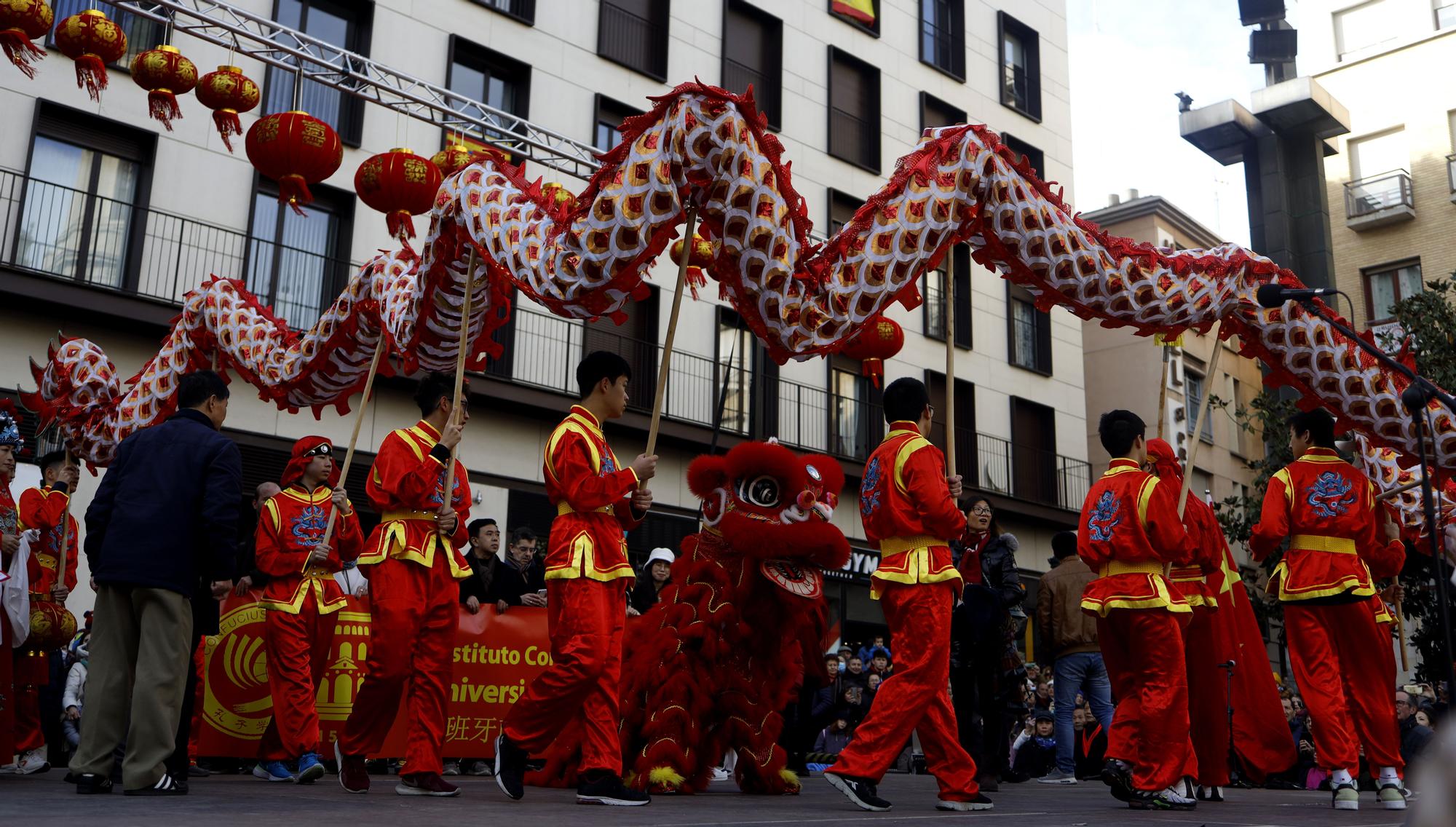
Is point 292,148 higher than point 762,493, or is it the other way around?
point 292,148

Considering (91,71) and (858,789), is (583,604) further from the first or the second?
(91,71)

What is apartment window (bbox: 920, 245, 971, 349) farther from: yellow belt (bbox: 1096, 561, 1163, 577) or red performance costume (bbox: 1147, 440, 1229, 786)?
yellow belt (bbox: 1096, 561, 1163, 577)

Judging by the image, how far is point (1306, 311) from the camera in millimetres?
7062

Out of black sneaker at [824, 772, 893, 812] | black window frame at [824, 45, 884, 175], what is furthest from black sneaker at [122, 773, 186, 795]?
black window frame at [824, 45, 884, 175]

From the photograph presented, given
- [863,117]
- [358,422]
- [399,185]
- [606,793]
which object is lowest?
[606,793]

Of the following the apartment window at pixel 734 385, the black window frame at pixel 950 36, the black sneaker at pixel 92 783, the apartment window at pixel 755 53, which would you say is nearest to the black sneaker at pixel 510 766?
the black sneaker at pixel 92 783

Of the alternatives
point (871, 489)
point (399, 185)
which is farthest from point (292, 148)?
point (871, 489)

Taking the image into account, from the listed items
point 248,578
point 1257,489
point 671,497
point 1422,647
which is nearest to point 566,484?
point 248,578

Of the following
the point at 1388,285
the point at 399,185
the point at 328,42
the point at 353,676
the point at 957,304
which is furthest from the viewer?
the point at 1388,285

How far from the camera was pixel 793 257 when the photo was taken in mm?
6102

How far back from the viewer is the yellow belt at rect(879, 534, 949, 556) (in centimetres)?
598

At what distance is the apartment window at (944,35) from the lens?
2450 cm

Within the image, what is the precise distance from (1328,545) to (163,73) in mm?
8419

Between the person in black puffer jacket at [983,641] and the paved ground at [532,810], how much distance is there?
737 millimetres
